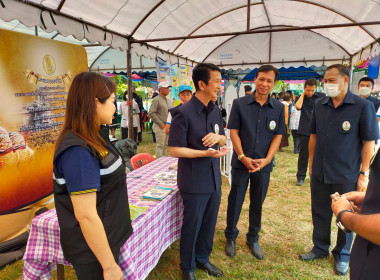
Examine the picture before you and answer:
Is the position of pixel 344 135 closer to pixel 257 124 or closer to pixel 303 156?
pixel 257 124

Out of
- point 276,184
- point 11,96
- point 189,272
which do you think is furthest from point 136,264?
point 276,184

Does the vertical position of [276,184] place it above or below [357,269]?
below

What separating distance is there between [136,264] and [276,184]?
4133 millimetres

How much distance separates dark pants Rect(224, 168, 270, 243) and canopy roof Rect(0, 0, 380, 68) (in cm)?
274

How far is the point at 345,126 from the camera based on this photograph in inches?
93.1

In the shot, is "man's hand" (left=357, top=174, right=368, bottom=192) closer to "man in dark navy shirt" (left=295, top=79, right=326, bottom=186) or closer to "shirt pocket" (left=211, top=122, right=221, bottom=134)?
"shirt pocket" (left=211, top=122, right=221, bottom=134)

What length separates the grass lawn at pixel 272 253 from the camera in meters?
2.53

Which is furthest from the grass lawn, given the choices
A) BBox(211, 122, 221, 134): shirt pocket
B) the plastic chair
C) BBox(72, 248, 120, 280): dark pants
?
BBox(211, 122, 221, 134): shirt pocket

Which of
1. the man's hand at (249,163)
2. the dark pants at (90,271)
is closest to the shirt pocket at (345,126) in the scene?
the man's hand at (249,163)

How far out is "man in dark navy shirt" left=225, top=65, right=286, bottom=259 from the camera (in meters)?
2.58

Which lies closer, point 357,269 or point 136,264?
point 357,269

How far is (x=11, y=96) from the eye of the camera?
9.73ft

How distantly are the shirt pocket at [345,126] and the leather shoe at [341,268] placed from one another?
4.52ft

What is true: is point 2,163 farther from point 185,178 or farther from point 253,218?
point 253,218
